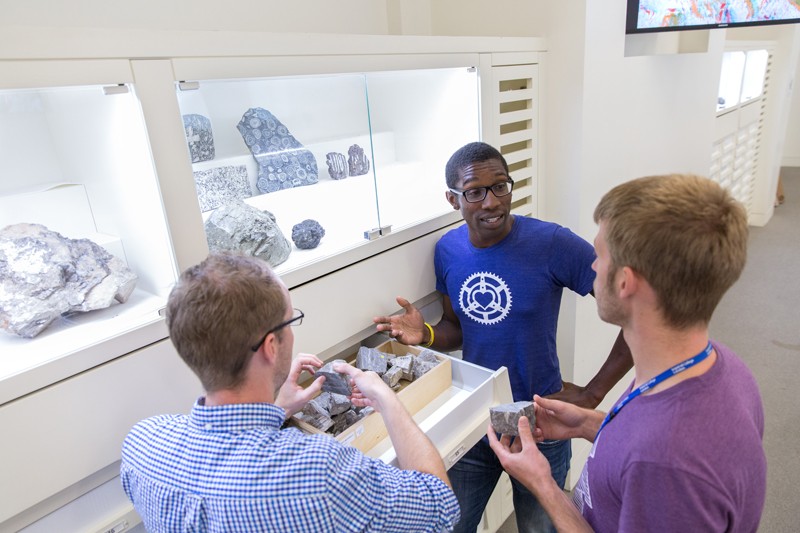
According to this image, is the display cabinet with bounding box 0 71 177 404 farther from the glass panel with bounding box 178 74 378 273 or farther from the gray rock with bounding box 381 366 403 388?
the gray rock with bounding box 381 366 403 388

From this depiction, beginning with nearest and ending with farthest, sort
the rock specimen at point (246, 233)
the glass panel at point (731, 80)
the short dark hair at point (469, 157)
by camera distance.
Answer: the rock specimen at point (246, 233) < the short dark hair at point (469, 157) < the glass panel at point (731, 80)

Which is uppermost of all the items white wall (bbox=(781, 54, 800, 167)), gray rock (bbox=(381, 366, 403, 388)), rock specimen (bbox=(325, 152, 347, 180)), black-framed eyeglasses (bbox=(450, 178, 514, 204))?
rock specimen (bbox=(325, 152, 347, 180))

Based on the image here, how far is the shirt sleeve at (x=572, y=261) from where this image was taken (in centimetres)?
170

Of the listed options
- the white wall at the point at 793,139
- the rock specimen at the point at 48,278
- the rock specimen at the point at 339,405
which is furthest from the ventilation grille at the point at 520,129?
the white wall at the point at 793,139

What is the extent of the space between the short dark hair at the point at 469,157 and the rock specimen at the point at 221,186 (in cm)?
68

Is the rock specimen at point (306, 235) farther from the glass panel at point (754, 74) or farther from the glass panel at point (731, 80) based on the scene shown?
the glass panel at point (754, 74)

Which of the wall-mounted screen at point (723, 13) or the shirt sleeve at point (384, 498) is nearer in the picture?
the shirt sleeve at point (384, 498)

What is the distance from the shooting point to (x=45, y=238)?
1175mm

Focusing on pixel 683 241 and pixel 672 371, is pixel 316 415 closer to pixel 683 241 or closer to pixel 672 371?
pixel 672 371

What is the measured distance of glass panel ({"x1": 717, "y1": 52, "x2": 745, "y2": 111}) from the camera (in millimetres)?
5383

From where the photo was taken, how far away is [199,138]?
1.44 meters

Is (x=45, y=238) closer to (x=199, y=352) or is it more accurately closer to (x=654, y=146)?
(x=199, y=352)

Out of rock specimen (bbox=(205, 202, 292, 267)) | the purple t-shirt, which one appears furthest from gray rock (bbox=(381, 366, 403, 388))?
the purple t-shirt

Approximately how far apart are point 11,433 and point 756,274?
623cm
